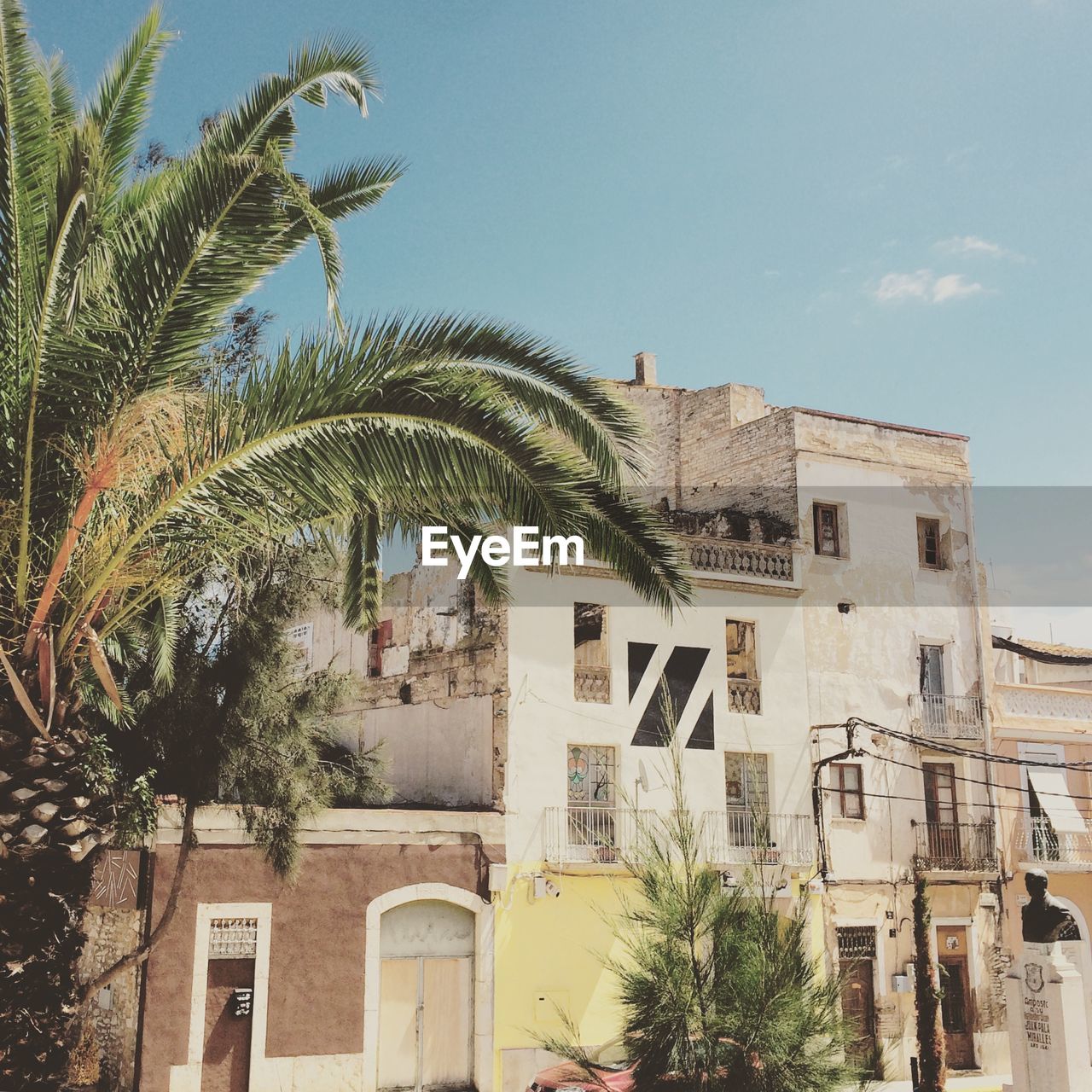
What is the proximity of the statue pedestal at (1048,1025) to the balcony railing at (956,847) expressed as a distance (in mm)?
8102

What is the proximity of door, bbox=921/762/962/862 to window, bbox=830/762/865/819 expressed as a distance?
1.61 metres

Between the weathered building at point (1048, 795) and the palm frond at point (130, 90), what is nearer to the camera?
the palm frond at point (130, 90)

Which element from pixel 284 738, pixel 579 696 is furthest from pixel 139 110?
pixel 579 696

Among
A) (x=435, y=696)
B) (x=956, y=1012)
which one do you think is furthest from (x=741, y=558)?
(x=956, y=1012)

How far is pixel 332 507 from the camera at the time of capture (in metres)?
8.73

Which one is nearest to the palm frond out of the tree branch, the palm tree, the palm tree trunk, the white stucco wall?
the palm tree

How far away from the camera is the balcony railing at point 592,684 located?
22.3m

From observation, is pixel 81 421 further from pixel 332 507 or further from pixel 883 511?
pixel 883 511

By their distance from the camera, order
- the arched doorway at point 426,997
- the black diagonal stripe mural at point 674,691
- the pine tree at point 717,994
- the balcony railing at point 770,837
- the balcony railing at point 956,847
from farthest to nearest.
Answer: the balcony railing at point 956,847, the black diagonal stripe mural at point 674,691, the balcony railing at point 770,837, the arched doorway at point 426,997, the pine tree at point 717,994

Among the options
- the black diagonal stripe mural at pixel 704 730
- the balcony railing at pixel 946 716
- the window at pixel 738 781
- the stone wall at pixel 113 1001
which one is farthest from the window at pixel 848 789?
the stone wall at pixel 113 1001

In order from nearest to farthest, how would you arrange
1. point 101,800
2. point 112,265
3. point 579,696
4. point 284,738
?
point 101,800 < point 112,265 < point 284,738 < point 579,696

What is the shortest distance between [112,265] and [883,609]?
2071 centimetres

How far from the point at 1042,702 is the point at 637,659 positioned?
10.1 metres

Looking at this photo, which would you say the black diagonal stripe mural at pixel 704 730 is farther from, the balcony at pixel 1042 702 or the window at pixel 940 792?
the balcony at pixel 1042 702
